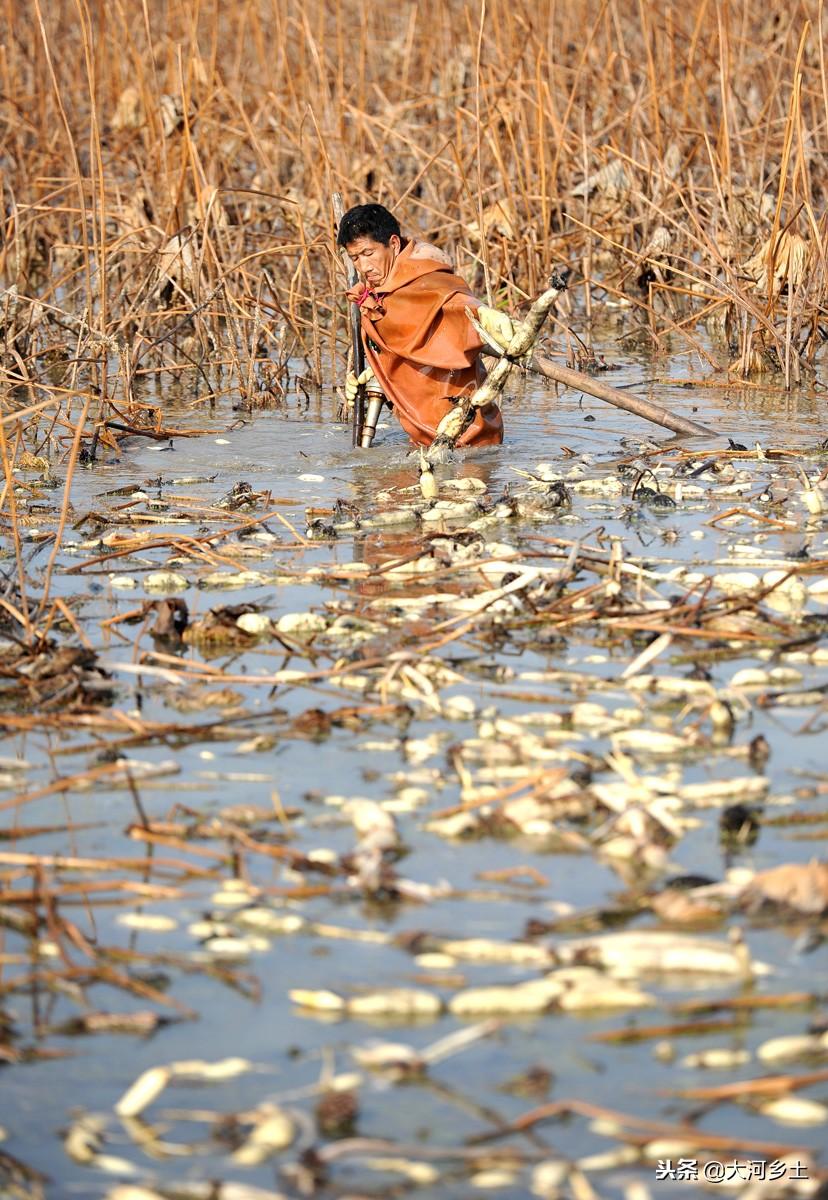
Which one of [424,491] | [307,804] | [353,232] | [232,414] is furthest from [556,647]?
[232,414]

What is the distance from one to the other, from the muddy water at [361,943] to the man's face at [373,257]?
193cm

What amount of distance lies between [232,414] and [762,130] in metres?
4.36

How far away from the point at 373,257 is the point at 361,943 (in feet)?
13.5

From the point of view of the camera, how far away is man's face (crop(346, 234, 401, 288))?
20.8 feet

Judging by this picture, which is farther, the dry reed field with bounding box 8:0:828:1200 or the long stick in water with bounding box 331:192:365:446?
the long stick in water with bounding box 331:192:365:446

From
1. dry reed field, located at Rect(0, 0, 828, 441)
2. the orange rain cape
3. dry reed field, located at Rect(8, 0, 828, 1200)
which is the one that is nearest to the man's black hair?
the orange rain cape

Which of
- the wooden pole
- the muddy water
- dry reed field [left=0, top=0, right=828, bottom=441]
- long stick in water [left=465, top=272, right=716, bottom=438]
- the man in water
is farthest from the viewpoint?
dry reed field [left=0, top=0, right=828, bottom=441]

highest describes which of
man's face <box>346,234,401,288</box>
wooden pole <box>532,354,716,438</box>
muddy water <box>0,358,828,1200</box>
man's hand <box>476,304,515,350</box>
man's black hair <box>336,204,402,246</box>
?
man's black hair <box>336,204,402,246</box>

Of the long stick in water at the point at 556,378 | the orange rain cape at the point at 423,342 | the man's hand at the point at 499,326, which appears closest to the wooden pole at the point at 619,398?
the long stick in water at the point at 556,378

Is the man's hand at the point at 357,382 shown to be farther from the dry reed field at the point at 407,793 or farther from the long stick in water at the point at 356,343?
the dry reed field at the point at 407,793

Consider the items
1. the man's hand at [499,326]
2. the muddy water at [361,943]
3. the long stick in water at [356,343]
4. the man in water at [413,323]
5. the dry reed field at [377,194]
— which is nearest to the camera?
the muddy water at [361,943]

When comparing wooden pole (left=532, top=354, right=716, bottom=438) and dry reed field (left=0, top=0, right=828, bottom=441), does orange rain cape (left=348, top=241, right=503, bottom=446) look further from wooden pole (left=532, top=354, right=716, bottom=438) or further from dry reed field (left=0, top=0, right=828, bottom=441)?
dry reed field (left=0, top=0, right=828, bottom=441)

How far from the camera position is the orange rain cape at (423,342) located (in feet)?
20.8

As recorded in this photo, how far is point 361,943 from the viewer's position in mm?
2701
